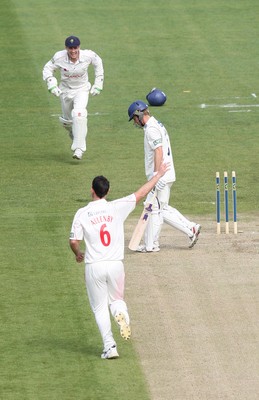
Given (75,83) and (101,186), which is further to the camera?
(75,83)

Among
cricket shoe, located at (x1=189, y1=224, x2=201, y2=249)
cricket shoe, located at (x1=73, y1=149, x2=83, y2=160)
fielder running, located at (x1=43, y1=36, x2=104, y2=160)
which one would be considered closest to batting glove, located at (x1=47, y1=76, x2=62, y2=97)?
fielder running, located at (x1=43, y1=36, x2=104, y2=160)

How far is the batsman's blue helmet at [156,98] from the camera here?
104 feet

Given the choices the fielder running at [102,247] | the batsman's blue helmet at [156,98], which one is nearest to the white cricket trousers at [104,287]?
the fielder running at [102,247]

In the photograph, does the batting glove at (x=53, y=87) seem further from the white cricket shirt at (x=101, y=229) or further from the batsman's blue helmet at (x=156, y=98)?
the white cricket shirt at (x=101, y=229)

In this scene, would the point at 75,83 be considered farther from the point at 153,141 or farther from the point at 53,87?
the point at 153,141

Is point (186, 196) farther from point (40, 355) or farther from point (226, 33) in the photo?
point (226, 33)

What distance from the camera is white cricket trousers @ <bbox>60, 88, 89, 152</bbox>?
27562 millimetres

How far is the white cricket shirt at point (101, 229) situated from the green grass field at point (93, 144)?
1277mm

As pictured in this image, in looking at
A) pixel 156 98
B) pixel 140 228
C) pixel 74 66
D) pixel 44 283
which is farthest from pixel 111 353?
pixel 156 98

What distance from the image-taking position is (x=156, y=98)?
3169 centimetres

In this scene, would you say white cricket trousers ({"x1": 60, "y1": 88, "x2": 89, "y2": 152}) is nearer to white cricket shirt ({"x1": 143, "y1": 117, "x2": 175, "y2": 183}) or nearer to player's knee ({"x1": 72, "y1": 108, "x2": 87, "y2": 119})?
player's knee ({"x1": 72, "y1": 108, "x2": 87, "y2": 119})

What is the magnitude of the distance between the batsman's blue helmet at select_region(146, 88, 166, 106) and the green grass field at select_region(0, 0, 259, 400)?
26 centimetres

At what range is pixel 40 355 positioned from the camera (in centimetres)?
1709

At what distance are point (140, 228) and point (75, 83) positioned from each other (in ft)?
26.0
